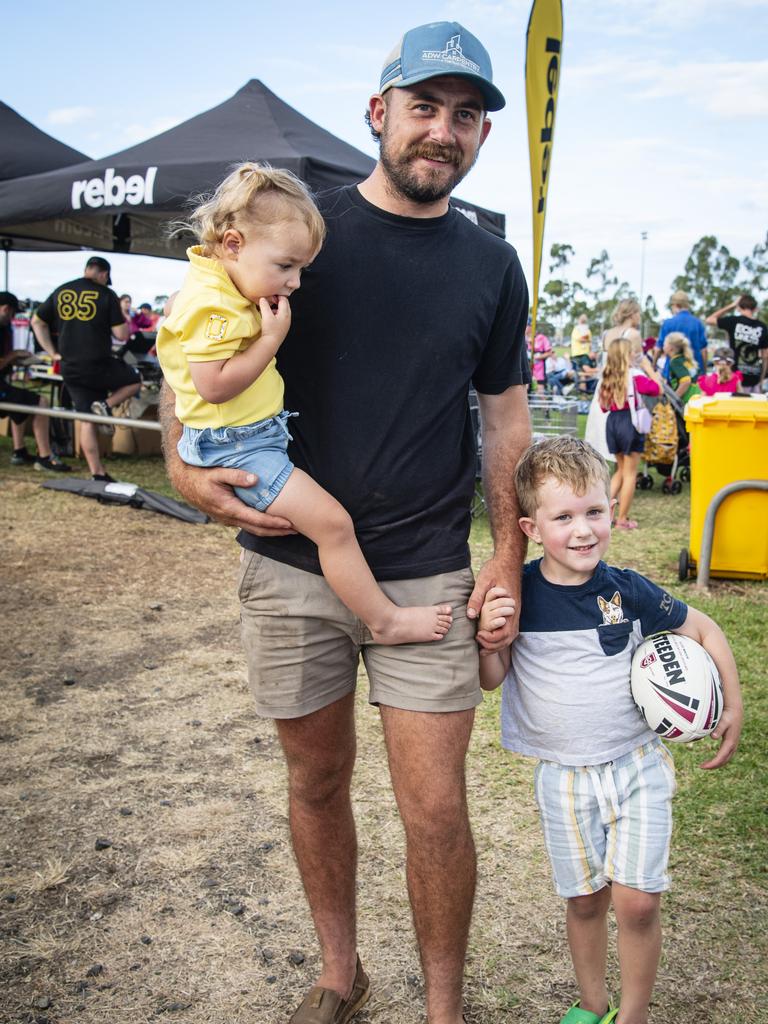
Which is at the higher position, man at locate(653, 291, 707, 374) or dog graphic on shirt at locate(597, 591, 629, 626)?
man at locate(653, 291, 707, 374)

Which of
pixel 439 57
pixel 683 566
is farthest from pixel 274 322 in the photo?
pixel 683 566

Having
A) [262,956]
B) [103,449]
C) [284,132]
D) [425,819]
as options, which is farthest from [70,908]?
[103,449]

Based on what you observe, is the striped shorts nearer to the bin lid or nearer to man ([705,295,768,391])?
the bin lid

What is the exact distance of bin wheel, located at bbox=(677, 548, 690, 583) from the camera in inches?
253

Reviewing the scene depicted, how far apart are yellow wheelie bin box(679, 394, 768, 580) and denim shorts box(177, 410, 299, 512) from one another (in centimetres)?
473

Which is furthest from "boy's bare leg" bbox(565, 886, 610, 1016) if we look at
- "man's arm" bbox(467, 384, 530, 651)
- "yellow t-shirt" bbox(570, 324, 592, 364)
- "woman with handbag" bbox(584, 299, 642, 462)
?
"yellow t-shirt" bbox(570, 324, 592, 364)

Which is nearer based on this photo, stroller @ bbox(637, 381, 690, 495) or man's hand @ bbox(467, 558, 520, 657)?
man's hand @ bbox(467, 558, 520, 657)

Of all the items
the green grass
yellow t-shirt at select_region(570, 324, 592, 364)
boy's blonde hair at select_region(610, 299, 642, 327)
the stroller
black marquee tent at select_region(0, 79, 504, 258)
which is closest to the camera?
the green grass

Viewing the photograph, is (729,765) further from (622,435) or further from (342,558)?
(622,435)

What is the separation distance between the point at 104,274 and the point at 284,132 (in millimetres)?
2659

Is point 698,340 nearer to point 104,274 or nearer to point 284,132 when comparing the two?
point 284,132

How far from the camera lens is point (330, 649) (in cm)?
225

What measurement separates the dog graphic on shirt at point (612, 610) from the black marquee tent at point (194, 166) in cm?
559

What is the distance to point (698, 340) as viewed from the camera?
42.5 ft
